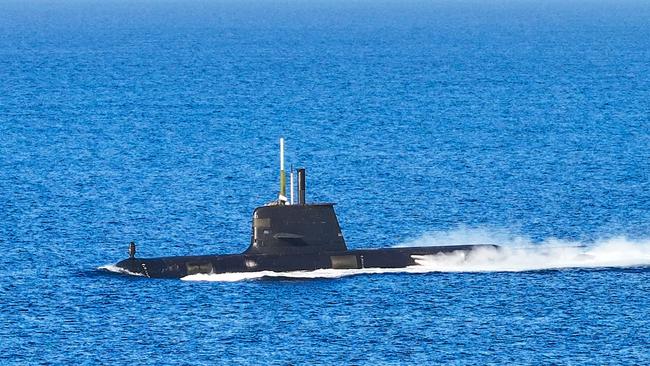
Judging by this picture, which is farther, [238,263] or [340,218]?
[340,218]

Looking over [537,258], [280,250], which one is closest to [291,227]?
[280,250]

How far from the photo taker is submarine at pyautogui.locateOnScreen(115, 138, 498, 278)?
67.9 metres

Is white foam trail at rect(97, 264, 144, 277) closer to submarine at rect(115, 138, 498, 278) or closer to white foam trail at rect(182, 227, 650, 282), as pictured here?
submarine at rect(115, 138, 498, 278)

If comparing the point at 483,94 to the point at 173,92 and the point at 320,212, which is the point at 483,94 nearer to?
the point at 173,92

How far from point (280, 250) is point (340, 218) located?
16.8 metres

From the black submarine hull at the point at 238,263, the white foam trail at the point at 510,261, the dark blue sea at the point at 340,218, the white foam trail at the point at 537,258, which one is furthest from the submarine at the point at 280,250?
the white foam trail at the point at 537,258

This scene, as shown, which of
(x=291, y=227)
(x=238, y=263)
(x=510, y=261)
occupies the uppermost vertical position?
(x=291, y=227)

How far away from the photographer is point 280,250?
224 ft

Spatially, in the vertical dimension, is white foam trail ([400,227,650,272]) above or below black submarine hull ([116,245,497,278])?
above

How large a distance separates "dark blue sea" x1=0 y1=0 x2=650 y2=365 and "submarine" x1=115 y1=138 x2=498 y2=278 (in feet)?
1.96

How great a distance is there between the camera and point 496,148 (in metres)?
111

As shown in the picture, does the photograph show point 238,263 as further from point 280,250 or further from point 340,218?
point 340,218

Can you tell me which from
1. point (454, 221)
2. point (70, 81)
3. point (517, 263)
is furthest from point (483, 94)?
point (517, 263)

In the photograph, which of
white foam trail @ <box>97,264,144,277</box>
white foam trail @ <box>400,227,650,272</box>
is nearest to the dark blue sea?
white foam trail @ <box>400,227,650,272</box>
